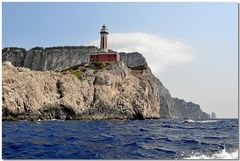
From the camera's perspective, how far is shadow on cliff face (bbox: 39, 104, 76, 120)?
5460 centimetres

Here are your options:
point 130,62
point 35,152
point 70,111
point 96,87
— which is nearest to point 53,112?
point 70,111

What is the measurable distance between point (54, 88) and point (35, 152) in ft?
153

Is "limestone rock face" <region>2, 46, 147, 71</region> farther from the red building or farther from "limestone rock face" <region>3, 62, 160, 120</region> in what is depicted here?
"limestone rock face" <region>3, 62, 160, 120</region>

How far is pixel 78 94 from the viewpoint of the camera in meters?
61.4

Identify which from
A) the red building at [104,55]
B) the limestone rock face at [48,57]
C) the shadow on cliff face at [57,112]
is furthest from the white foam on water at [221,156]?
the limestone rock face at [48,57]

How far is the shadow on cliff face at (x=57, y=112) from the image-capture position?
179 feet

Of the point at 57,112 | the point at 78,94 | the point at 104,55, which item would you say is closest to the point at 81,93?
the point at 78,94

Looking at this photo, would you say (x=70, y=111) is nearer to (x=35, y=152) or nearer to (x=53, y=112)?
(x=53, y=112)

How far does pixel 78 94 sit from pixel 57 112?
595 cm

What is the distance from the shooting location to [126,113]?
66.7m

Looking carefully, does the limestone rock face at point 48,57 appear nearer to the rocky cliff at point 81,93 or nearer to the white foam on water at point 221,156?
the rocky cliff at point 81,93

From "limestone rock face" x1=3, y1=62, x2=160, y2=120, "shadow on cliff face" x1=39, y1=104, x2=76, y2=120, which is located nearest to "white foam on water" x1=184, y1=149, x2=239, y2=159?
"limestone rock face" x1=3, y1=62, x2=160, y2=120

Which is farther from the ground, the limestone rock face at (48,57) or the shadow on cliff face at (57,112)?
the limestone rock face at (48,57)

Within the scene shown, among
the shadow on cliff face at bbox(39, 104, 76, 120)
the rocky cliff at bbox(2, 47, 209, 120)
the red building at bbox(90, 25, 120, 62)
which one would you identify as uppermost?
the red building at bbox(90, 25, 120, 62)
